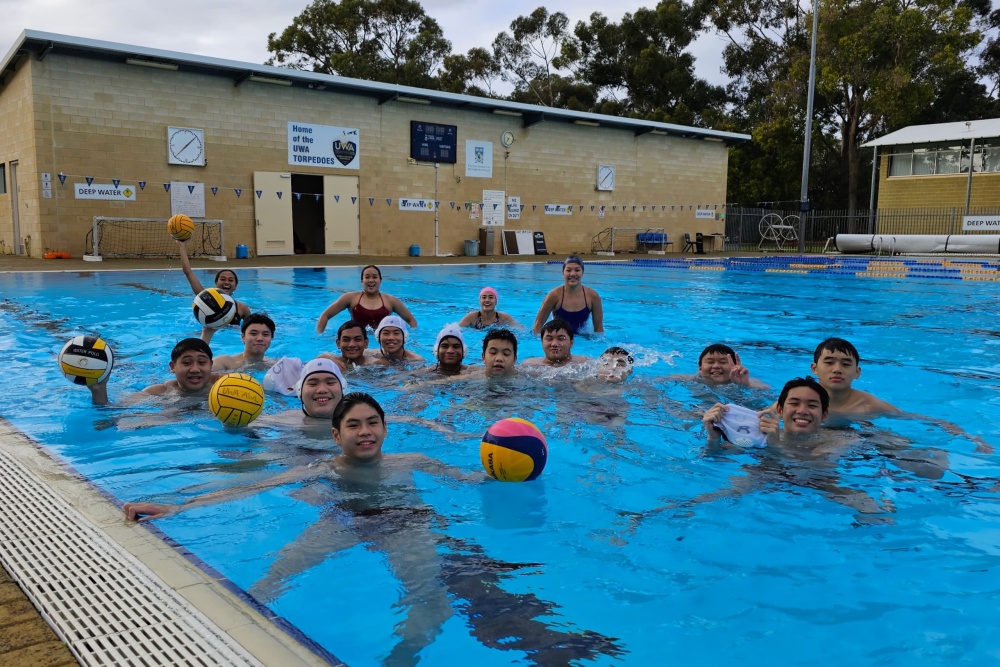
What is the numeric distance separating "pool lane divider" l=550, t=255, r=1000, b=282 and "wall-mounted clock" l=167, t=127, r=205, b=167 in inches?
464

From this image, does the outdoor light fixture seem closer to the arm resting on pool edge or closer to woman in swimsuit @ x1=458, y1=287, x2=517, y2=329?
woman in swimsuit @ x1=458, y1=287, x2=517, y2=329

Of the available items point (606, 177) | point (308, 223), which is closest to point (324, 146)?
point (308, 223)

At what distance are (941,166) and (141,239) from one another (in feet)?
104

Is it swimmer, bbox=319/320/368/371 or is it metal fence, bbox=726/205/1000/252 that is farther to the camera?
metal fence, bbox=726/205/1000/252

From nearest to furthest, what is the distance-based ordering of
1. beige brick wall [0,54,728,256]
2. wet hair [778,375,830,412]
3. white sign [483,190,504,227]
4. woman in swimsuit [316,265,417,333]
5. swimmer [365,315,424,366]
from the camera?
wet hair [778,375,830,412]
swimmer [365,315,424,366]
woman in swimsuit [316,265,417,333]
beige brick wall [0,54,728,256]
white sign [483,190,504,227]

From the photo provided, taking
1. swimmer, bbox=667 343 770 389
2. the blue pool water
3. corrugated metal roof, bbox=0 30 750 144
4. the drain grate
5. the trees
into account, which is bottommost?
the blue pool water

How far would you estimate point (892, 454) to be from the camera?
186 inches

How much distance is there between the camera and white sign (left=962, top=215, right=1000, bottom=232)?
89.8 ft

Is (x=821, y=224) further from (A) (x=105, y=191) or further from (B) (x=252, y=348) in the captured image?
(B) (x=252, y=348)

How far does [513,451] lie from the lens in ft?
12.9

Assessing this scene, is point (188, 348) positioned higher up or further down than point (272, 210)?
further down

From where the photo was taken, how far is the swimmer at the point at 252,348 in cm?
673

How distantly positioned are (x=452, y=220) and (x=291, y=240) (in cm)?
565

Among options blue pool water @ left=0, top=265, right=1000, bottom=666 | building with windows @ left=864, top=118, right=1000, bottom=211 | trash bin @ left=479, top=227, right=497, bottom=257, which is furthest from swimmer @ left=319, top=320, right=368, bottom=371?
building with windows @ left=864, top=118, right=1000, bottom=211
